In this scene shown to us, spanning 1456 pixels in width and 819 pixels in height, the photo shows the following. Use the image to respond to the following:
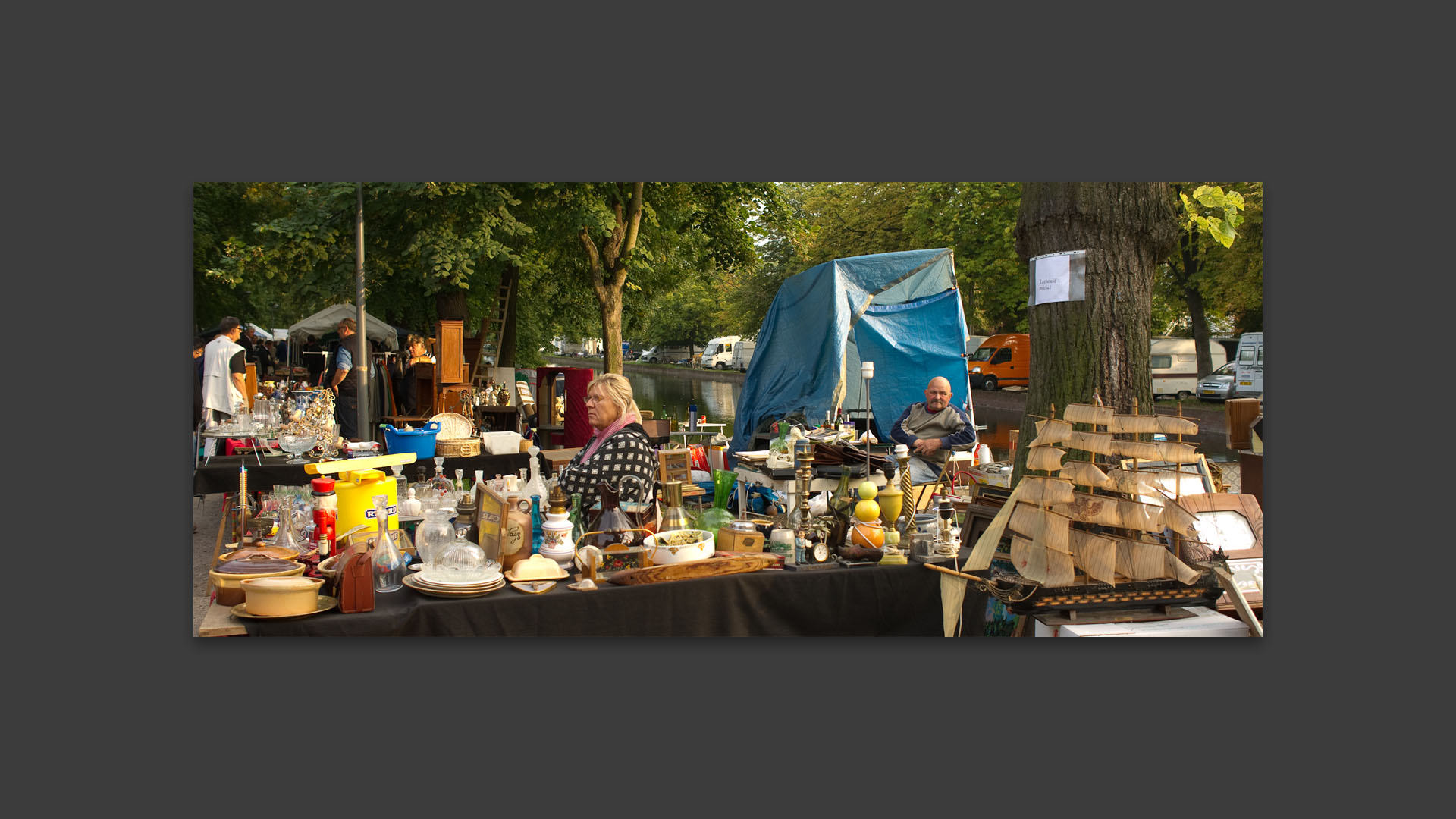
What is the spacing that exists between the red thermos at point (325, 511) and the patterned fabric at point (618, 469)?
34.3 inches

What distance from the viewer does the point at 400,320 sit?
1427cm

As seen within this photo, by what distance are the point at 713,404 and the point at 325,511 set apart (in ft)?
42.3

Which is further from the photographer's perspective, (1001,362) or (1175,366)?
(1001,362)

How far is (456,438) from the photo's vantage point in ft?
20.3

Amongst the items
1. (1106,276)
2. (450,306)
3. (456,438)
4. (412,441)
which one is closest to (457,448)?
(456,438)

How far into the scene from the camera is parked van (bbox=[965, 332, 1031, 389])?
20062 millimetres

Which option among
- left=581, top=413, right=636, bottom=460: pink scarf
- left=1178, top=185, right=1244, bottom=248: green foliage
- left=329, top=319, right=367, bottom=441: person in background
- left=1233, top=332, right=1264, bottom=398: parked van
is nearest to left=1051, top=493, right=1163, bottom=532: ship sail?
left=1178, top=185, right=1244, bottom=248: green foliage

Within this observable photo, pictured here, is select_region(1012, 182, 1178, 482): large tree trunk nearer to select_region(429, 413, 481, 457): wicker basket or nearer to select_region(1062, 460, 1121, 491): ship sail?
select_region(1062, 460, 1121, 491): ship sail

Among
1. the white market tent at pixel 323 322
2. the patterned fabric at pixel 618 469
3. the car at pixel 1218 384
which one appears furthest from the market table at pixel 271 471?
the car at pixel 1218 384

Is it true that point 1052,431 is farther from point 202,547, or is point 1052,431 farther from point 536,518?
point 202,547

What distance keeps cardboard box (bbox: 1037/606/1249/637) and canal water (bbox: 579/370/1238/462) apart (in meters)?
8.53

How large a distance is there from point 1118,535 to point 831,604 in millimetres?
1055

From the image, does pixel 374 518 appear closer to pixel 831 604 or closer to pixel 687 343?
pixel 831 604

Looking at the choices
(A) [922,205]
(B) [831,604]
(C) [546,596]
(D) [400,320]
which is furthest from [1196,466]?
(D) [400,320]
